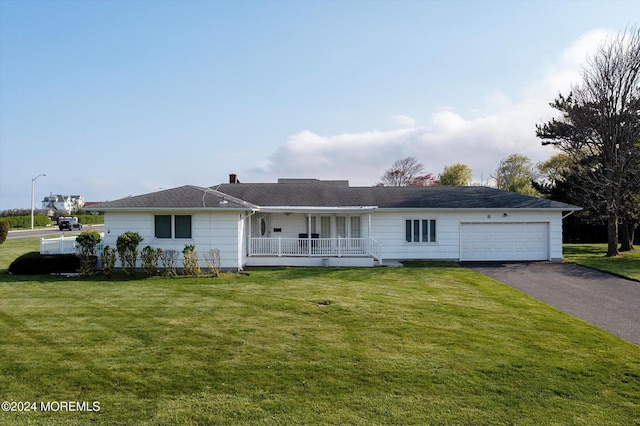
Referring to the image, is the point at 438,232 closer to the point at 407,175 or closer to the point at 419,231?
the point at 419,231

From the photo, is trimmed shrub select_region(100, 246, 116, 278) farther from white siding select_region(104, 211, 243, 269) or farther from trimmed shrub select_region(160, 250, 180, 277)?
trimmed shrub select_region(160, 250, 180, 277)

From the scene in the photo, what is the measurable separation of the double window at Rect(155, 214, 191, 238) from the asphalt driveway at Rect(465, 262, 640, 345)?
40.4 feet

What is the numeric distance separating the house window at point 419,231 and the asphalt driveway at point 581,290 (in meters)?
2.38

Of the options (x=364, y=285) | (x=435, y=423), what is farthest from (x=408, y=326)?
(x=364, y=285)

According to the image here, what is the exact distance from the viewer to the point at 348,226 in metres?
20.7

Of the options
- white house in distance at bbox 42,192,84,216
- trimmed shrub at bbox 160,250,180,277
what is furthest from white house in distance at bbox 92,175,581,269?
white house in distance at bbox 42,192,84,216

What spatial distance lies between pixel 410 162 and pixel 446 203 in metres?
38.9

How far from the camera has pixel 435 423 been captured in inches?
189

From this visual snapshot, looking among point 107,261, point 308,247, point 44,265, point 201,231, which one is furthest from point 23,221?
point 308,247

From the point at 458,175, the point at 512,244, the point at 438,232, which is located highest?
the point at 458,175

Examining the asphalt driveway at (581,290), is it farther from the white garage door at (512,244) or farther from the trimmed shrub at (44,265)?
the trimmed shrub at (44,265)

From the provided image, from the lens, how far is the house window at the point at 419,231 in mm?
20375

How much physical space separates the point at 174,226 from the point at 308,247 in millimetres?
5829

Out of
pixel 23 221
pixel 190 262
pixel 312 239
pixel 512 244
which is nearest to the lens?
pixel 190 262
